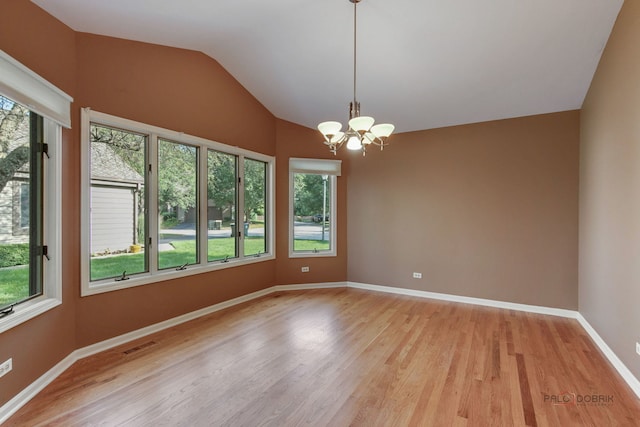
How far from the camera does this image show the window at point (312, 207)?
18.6 ft

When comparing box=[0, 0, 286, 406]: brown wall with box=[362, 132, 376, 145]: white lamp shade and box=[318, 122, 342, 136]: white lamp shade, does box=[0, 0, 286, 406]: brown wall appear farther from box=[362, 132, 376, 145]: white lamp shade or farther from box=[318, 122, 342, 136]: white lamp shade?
box=[362, 132, 376, 145]: white lamp shade

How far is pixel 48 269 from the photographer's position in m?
2.69

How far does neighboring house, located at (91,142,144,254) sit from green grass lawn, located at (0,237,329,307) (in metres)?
0.16

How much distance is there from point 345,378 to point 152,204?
2.85 meters

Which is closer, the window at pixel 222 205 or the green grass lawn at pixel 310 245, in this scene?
the window at pixel 222 205

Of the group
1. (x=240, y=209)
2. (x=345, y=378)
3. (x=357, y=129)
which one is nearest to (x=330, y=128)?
(x=357, y=129)

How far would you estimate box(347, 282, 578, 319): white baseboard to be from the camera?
14.1ft

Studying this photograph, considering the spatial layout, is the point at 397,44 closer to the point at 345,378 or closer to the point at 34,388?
the point at 345,378

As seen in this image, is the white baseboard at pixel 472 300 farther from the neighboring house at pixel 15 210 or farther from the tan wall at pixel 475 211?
the neighboring house at pixel 15 210

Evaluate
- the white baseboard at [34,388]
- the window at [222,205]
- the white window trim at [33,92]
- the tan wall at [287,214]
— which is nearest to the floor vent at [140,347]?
the white baseboard at [34,388]

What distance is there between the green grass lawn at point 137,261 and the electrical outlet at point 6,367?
0.40m

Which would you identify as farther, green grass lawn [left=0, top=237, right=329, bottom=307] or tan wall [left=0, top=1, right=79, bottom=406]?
green grass lawn [left=0, top=237, right=329, bottom=307]

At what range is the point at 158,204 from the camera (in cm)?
372

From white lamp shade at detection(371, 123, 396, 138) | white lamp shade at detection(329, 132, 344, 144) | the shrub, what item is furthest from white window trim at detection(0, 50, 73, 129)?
white lamp shade at detection(371, 123, 396, 138)
